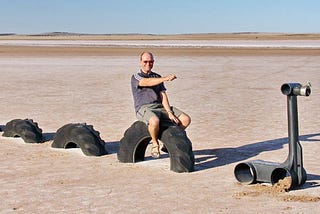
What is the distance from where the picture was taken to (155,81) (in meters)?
9.61

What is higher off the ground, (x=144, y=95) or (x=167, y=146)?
(x=144, y=95)

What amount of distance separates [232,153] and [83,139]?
2383 mm

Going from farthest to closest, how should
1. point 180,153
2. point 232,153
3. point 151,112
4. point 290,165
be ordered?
point 232,153
point 151,112
point 180,153
point 290,165

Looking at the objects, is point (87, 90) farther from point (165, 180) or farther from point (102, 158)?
point (165, 180)

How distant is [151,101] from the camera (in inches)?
394

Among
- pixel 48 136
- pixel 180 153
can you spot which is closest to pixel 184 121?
pixel 180 153

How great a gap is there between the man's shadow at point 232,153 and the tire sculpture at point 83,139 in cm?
155

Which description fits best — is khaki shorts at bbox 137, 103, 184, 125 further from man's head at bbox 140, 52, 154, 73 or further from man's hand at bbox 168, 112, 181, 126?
man's head at bbox 140, 52, 154, 73

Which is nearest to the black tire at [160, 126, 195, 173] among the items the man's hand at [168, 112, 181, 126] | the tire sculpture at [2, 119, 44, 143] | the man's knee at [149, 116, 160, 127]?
the man's knee at [149, 116, 160, 127]

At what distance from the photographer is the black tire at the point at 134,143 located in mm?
9859

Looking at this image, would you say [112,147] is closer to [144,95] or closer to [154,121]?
[144,95]

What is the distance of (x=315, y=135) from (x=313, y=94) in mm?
7996

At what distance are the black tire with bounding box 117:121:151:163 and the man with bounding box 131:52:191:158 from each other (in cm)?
14

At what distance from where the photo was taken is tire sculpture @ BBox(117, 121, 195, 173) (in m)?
9.28
